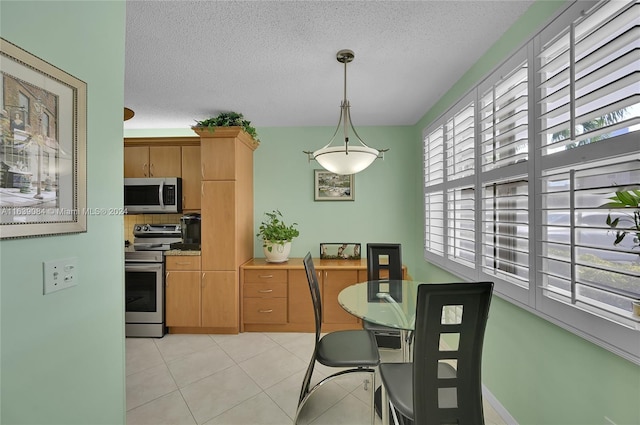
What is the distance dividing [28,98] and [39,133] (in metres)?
0.11

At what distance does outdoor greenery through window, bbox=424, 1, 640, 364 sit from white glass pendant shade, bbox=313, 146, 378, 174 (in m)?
0.86

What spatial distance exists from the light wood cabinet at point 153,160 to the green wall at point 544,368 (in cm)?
317

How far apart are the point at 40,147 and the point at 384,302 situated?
1978 mm

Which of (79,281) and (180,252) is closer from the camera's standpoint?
(79,281)

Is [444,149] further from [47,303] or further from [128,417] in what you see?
[128,417]

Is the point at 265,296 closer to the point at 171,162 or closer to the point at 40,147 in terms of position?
the point at 171,162

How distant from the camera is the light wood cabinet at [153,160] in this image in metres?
3.46

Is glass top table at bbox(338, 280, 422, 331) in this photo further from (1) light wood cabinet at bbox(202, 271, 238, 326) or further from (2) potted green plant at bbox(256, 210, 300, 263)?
(1) light wood cabinet at bbox(202, 271, 238, 326)

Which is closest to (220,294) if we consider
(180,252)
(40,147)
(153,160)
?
(180,252)

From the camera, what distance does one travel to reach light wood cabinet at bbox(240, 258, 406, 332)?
3322 millimetres

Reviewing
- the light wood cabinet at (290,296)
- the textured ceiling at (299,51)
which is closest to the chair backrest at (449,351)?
the textured ceiling at (299,51)

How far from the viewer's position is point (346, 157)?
1.96m

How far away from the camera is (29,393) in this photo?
3.08ft

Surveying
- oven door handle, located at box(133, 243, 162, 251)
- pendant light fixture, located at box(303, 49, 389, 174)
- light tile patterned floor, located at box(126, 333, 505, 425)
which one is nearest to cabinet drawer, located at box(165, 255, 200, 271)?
oven door handle, located at box(133, 243, 162, 251)
